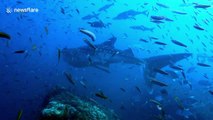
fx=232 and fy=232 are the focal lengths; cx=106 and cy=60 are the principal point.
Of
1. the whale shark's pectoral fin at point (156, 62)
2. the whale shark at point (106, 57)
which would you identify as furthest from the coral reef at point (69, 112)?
the whale shark's pectoral fin at point (156, 62)

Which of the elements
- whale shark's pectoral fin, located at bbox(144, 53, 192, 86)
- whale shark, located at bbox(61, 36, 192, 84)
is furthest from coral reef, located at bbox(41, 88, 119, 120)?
Answer: whale shark's pectoral fin, located at bbox(144, 53, 192, 86)

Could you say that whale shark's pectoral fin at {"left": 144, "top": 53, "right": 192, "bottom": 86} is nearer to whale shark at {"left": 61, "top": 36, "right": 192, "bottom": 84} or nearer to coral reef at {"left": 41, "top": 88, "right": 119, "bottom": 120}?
whale shark at {"left": 61, "top": 36, "right": 192, "bottom": 84}

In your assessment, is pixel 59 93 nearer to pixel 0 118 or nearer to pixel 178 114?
pixel 178 114

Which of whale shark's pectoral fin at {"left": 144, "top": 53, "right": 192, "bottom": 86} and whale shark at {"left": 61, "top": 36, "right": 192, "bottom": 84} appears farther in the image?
whale shark's pectoral fin at {"left": 144, "top": 53, "right": 192, "bottom": 86}

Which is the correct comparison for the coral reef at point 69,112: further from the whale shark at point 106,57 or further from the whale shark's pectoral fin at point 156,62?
the whale shark's pectoral fin at point 156,62

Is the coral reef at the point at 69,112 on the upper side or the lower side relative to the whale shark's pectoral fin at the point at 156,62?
upper

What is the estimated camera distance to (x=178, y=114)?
451 inches

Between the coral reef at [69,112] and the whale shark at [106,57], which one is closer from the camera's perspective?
the coral reef at [69,112]

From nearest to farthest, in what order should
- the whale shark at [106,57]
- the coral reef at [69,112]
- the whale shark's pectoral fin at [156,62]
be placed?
1. the coral reef at [69,112]
2. the whale shark at [106,57]
3. the whale shark's pectoral fin at [156,62]

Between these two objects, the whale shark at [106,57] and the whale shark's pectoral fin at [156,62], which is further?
the whale shark's pectoral fin at [156,62]

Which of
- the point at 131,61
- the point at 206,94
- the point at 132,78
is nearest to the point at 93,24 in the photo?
the point at 131,61

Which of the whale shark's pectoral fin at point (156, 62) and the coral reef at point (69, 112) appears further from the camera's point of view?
the whale shark's pectoral fin at point (156, 62)

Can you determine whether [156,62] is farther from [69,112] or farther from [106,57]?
[69,112]

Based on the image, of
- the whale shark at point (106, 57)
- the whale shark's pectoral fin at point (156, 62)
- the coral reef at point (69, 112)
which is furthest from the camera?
the whale shark's pectoral fin at point (156, 62)
